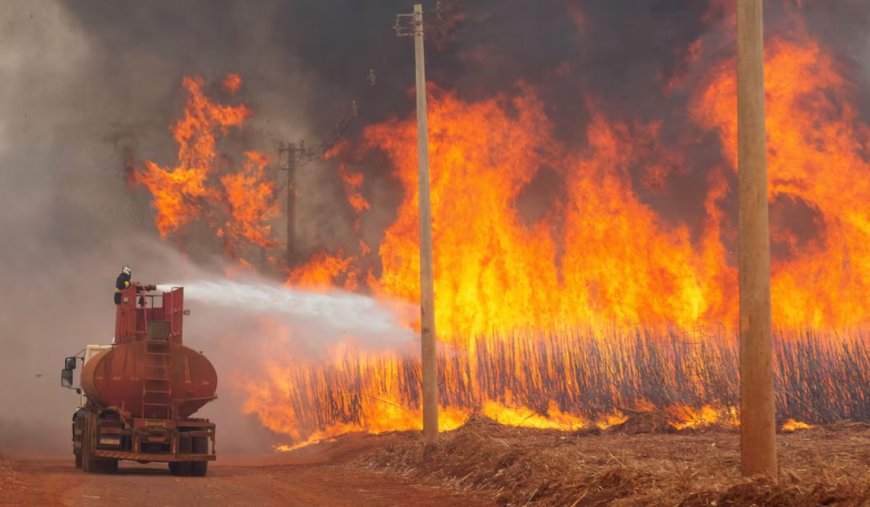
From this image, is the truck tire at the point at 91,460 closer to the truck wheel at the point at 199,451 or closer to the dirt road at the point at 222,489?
the dirt road at the point at 222,489

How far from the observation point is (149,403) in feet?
87.5

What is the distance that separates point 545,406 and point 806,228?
10305 mm

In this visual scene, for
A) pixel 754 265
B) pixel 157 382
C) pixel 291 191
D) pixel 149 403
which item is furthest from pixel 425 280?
pixel 291 191

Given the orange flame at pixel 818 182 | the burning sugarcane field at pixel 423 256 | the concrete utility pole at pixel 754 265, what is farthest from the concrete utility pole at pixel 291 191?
the concrete utility pole at pixel 754 265

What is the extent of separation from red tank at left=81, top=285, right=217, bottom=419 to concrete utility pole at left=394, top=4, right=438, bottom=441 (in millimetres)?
5203

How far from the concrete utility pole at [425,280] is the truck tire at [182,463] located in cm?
548

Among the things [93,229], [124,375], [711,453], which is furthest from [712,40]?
[93,229]

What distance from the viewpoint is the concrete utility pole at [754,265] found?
13641 millimetres

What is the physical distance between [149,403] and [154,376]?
0.62 meters

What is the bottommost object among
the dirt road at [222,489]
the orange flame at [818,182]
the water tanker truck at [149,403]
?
the dirt road at [222,489]

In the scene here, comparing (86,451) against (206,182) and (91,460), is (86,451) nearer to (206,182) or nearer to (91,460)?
(91,460)

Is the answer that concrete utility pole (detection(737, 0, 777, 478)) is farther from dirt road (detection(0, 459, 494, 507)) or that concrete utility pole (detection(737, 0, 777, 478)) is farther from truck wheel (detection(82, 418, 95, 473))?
truck wheel (detection(82, 418, 95, 473))

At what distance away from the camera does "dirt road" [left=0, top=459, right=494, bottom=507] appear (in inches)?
761

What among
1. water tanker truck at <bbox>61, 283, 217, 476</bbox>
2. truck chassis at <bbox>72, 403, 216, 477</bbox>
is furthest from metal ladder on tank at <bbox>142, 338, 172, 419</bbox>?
truck chassis at <bbox>72, 403, 216, 477</bbox>
